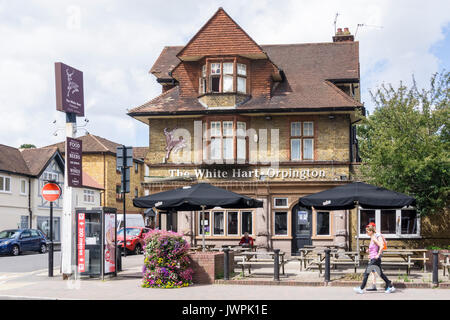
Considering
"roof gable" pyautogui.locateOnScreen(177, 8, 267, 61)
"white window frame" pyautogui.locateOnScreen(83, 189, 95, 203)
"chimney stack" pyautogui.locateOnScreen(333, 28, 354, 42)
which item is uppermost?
"chimney stack" pyautogui.locateOnScreen(333, 28, 354, 42)

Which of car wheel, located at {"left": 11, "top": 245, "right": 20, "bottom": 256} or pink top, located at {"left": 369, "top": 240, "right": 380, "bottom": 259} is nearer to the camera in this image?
pink top, located at {"left": 369, "top": 240, "right": 380, "bottom": 259}

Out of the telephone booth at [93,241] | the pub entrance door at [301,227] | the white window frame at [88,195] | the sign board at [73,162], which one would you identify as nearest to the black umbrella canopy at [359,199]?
the telephone booth at [93,241]

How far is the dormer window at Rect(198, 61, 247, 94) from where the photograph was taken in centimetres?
2773

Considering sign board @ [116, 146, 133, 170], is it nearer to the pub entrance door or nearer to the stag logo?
the stag logo

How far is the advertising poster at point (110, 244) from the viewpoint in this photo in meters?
17.1

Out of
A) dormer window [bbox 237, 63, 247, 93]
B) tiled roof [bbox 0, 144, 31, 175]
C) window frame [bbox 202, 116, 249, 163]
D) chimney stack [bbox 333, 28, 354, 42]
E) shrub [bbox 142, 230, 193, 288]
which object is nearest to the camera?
shrub [bbox 142, 230, 193, 288]

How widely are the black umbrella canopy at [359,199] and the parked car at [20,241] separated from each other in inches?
857

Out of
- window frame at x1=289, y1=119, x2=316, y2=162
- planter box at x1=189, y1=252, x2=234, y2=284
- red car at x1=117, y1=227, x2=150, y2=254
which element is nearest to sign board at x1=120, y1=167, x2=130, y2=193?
planter box at x1=189, y1=252, x2=234, y2=284

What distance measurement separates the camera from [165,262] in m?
15.4

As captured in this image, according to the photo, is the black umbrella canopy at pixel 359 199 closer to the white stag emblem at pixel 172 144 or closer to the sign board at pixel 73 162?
the sign board at pixel 73 162

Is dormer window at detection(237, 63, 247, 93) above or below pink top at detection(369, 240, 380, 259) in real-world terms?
above

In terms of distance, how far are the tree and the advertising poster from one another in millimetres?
9103

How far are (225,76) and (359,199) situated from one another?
1257 cm

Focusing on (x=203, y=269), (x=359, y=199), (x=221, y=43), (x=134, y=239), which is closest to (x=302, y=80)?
(x=221, y=43)
